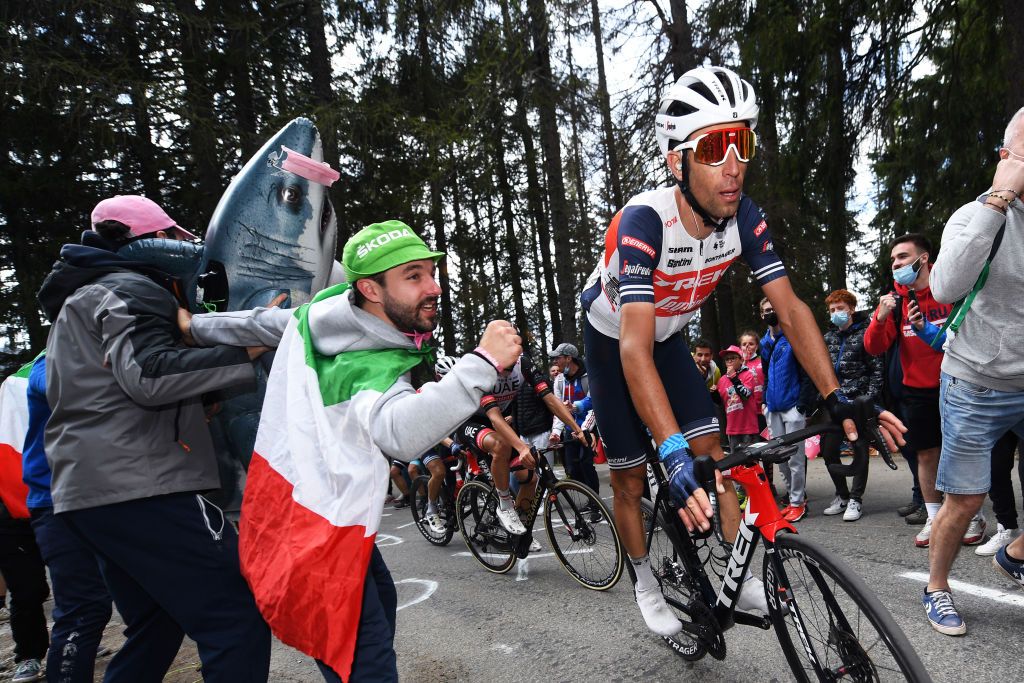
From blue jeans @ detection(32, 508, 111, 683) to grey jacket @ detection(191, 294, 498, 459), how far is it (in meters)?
1.66

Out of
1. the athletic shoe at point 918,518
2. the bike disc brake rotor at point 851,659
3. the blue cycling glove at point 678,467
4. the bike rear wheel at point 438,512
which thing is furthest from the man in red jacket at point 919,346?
the bike rear wheel at point 438,512

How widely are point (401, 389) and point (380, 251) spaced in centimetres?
49

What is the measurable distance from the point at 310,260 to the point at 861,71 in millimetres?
9215

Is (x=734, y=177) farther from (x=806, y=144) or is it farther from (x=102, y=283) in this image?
(x=806, y=144)

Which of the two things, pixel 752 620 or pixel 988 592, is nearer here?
pixel 752 620

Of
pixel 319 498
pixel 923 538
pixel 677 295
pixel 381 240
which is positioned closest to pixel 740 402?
pixel 923 538

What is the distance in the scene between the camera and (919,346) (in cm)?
538

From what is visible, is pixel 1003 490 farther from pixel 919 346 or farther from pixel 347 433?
pixel 347 433

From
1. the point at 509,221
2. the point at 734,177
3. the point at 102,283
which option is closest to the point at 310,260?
the point at 102,283

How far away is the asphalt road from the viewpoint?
338 cm

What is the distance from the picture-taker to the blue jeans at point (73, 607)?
10.0 ft

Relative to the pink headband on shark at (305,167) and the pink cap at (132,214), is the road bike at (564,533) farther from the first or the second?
the pink cap at (132,214)

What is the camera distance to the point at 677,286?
3.19m

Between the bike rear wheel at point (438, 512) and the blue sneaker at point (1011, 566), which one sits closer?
the blue sneaker at point (1011, 566)
